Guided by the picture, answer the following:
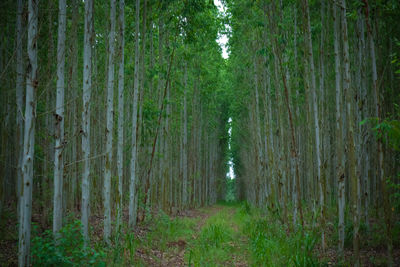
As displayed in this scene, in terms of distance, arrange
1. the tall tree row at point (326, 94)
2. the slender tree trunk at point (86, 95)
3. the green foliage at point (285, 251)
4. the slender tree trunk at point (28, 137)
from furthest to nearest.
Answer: the slender tree trunk at point (86, 95)
the green foliage at point (285, 251)
the tall tree row at point (326, 94)
the slender tree trunk at point (28, 137)

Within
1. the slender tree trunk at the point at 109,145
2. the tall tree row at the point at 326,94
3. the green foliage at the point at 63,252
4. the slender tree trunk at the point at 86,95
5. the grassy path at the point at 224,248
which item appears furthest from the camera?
the slender tree trunk at the point at 109,145

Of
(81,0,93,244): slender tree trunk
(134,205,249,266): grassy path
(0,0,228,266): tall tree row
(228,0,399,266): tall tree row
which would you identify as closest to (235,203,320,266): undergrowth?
(134,205,249,266): grassy path

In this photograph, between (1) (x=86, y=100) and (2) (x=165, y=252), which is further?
(2) (x=165, y=252)

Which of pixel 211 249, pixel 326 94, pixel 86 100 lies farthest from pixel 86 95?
pixel 326 94

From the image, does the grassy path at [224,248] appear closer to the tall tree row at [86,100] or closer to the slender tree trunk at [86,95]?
the tall tree row at [86,100]

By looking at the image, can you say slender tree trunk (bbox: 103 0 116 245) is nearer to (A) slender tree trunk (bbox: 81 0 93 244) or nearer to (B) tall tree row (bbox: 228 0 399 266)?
(A) slender tree trunk (bbox: 81 0 93 244)

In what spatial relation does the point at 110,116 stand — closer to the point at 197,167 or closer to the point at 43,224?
the point at 43,224

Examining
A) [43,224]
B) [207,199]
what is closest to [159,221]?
[43,224]

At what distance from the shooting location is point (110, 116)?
701 cm

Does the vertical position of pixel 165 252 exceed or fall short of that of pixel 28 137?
it falls short

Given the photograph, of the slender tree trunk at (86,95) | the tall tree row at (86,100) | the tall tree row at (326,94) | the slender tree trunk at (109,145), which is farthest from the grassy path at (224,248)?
the slender tree trunk at (86,95)

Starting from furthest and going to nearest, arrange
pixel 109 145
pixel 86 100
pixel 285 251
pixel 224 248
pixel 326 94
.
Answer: pixel 326 94 → pixel 224 248 → pixel 109 145 → pixel 285 251 → pixel 86 100

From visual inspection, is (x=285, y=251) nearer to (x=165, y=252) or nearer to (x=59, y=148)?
(x=165, y=252)

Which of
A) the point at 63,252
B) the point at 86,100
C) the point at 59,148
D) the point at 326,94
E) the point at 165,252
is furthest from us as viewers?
the point at 326,94
